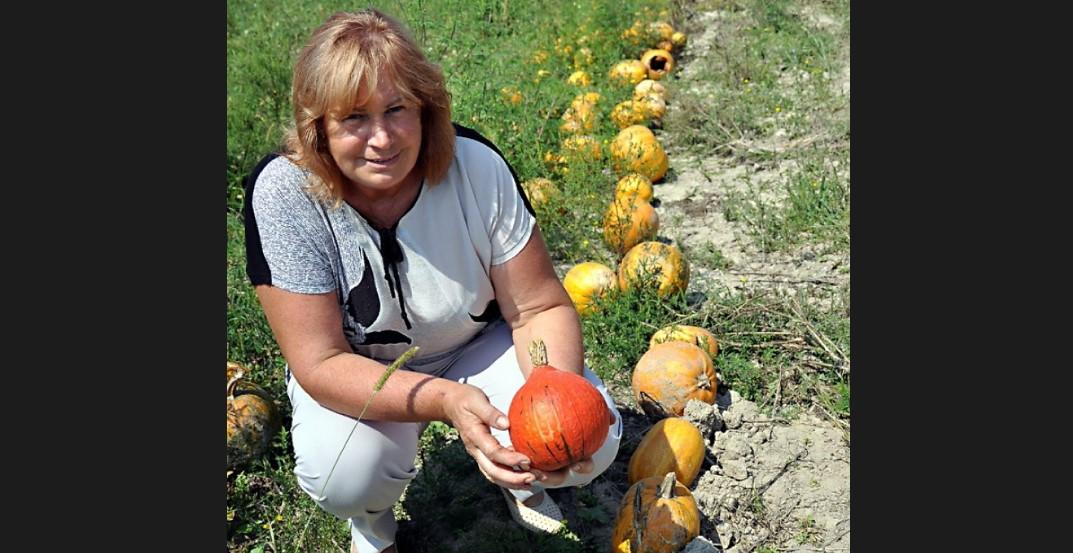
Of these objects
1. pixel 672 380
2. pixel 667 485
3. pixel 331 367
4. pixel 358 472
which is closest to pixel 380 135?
pixel 331 367

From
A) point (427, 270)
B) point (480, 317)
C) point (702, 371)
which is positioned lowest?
point (702, 371)

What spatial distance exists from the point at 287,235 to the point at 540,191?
9.09 ft

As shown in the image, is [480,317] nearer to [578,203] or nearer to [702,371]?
[702,371]

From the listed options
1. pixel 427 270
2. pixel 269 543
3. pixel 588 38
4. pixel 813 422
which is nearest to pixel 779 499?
pixel 813 422

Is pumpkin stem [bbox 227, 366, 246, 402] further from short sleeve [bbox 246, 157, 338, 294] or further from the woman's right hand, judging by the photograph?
the woman's right hand

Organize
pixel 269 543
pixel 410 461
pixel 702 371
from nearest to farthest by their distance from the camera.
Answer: pixel 410 461 < pixel 269 543 < pixel 702 371

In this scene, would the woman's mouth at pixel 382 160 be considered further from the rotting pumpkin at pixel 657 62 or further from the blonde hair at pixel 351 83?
the rotting pumpkin at pixel 657 62

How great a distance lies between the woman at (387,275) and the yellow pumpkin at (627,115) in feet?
11.7

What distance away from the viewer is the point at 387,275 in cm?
303

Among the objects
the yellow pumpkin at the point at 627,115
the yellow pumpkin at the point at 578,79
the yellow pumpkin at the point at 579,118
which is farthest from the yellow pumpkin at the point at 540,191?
the yellow pumpkin at the point at 578,79

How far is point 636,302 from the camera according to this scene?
4.55 metres

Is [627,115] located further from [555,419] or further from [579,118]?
[555,419]

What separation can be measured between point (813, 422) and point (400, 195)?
2018 millimetres

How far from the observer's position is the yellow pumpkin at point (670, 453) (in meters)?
3.57
